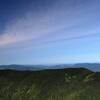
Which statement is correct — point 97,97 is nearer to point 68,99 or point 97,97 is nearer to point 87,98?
point 87,98

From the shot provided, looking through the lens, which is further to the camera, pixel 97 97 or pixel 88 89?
pixel 88 89

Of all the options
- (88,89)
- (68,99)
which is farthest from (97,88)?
(68,99)

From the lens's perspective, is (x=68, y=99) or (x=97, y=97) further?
(x=68, y=99)

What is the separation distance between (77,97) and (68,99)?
8.61 metres

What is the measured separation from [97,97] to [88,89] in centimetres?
1480

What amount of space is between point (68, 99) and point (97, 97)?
84.5 feet

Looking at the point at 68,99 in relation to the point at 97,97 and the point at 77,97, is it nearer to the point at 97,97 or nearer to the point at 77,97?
the point at 77,97

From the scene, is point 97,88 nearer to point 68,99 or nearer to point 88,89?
point 88,89

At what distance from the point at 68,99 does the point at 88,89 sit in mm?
18754

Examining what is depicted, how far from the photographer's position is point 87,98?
624 ft

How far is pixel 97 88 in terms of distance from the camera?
196500 mm

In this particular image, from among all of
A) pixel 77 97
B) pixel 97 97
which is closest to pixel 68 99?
pixel 77 97

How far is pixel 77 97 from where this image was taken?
195375 mm

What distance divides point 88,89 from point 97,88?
7749 mm
